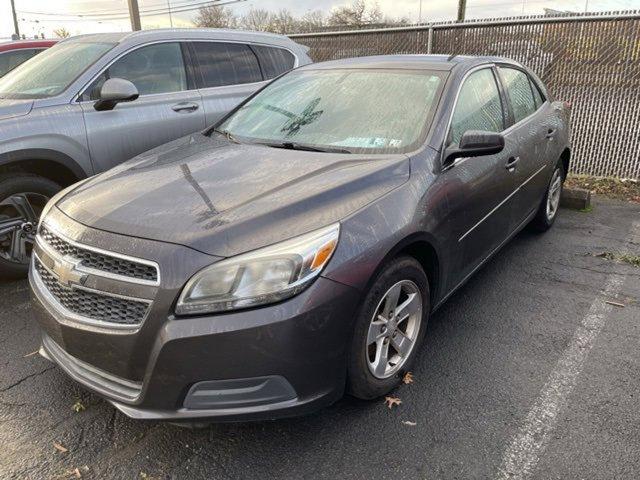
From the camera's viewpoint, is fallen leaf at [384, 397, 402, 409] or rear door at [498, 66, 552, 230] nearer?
fallen leaf at [384, 397, 402, 409]

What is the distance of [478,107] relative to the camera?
3.58m

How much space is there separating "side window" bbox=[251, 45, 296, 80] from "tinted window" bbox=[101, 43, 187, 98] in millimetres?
996

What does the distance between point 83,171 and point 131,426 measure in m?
2.37

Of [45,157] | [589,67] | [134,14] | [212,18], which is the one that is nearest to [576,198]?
[589,67]

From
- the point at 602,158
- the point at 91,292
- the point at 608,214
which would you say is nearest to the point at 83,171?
the point at 91,292

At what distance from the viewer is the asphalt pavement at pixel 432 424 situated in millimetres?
2291

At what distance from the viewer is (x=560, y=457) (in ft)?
7.64

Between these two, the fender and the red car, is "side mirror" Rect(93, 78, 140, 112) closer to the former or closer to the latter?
the fender

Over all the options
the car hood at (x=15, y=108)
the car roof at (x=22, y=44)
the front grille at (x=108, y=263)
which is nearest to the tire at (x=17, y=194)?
the car hood at (x=15, y=108)

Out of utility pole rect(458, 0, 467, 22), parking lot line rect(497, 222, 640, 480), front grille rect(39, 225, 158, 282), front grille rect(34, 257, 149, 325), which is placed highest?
utility pole rect(458, 0, 467, 22)

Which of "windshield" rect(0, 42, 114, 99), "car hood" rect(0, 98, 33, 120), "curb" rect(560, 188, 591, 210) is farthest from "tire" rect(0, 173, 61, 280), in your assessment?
"curb" rect(560, 188, 591, 210)

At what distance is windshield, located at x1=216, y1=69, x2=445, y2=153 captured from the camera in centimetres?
310

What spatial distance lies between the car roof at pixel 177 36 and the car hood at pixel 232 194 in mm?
2073

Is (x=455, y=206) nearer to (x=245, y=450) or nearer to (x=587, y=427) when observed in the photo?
(x=587, y=427)
